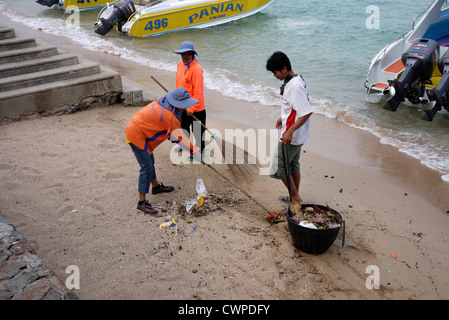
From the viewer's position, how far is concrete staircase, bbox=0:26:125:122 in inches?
245

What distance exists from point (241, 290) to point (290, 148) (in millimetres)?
1600

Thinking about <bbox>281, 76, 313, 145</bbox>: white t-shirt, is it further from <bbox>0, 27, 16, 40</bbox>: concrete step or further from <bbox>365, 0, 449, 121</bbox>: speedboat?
<bbox>0, 27, 16, 40</bbox>: concrete step

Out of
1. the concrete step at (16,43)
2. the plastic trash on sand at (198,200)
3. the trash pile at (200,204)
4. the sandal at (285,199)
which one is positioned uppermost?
the concrete step at (16,43)

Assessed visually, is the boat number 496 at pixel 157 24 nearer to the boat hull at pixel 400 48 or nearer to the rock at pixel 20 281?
the boat hull at pixel 400 48

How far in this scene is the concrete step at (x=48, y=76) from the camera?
6273 mm

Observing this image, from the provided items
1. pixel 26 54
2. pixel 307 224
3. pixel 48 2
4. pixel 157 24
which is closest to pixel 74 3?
pixel 48 2

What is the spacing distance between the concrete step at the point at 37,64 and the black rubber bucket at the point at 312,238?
5.36 meters

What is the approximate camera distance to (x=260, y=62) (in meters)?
11.3

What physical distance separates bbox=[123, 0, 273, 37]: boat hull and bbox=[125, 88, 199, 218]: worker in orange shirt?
10.4 m

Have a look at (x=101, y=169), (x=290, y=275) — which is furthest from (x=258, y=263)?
(x=101, y=169)

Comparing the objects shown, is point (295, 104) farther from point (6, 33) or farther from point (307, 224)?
point (6, 33)

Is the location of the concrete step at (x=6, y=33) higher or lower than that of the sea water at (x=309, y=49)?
higher

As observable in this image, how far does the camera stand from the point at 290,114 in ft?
13.0

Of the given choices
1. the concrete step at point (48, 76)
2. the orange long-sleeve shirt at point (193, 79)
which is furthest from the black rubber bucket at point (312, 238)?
the concrete step at point (48, 76)
